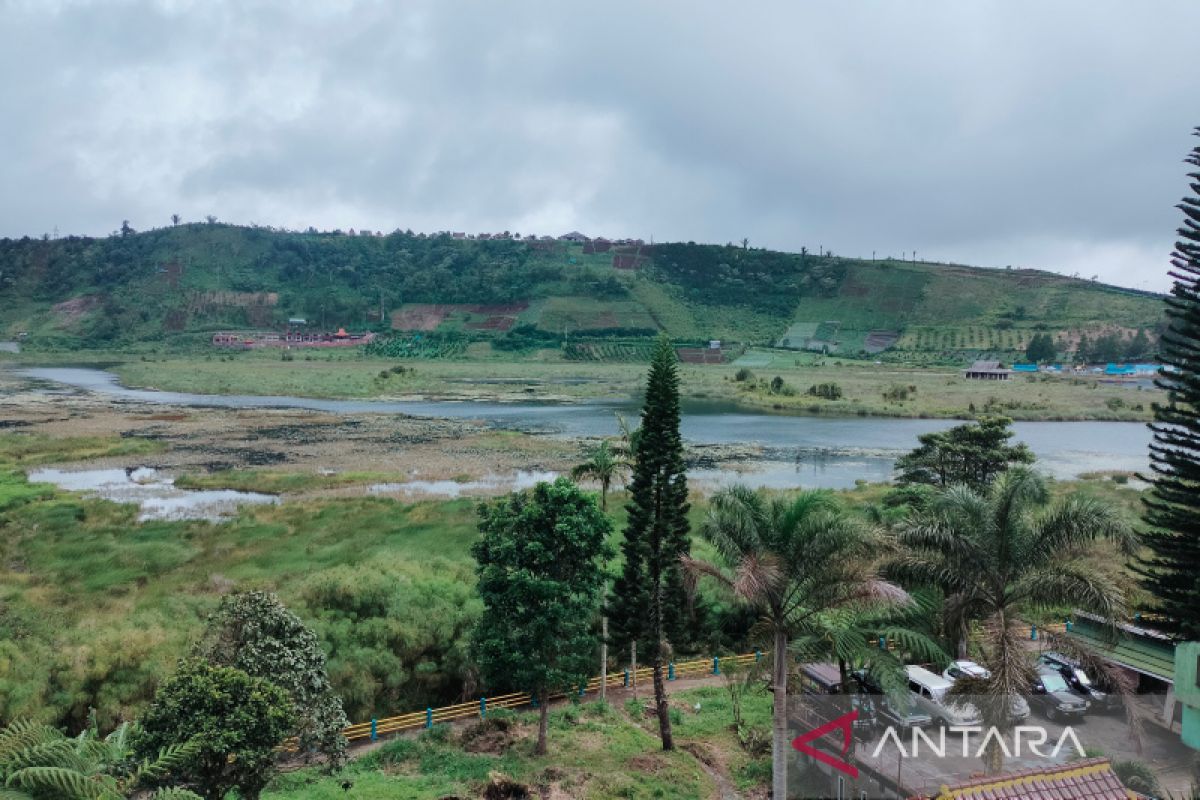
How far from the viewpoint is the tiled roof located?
22.9ft

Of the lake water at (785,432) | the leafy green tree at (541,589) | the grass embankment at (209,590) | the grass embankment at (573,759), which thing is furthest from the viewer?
the lake water at (785,432)

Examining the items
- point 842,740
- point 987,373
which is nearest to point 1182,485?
point 842,740

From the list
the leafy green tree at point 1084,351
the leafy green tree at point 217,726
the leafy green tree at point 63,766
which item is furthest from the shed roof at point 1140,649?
the leafy green tree at point 1084,351

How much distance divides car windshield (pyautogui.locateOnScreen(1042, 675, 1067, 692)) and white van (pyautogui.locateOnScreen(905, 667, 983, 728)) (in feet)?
7.03

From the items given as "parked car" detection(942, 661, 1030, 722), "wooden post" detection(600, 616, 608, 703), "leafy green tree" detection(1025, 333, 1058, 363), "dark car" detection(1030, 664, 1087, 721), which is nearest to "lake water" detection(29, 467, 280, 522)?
"wooden post" detection(600, 616, 608, 703)

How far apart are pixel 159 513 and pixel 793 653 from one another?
31162 mm

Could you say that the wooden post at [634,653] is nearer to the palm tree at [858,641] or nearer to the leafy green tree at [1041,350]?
the palm tree at [858,641]

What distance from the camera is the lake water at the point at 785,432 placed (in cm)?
4603

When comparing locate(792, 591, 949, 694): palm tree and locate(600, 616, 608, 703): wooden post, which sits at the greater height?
locate(792, 591, 949, 694): palm tree

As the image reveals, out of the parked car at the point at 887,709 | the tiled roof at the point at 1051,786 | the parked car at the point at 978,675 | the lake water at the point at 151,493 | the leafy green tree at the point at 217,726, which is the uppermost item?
the tiled roof at the point at 1051,786

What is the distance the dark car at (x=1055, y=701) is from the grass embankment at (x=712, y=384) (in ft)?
190

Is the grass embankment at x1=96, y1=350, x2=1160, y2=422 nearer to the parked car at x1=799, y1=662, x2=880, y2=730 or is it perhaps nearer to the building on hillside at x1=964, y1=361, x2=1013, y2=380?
the building on hillside at x1=964, y1=361, x2=1013, y2=380

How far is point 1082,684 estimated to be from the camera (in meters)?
15.6

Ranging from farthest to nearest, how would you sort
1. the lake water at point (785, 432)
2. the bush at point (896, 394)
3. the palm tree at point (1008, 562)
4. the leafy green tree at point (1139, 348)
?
1. the leafy green tree at point (1139, 348)
2. the bush at point (896, 394)
3. the lake water at point (785, 432)
4. the palm tree at point (1008, 562)
